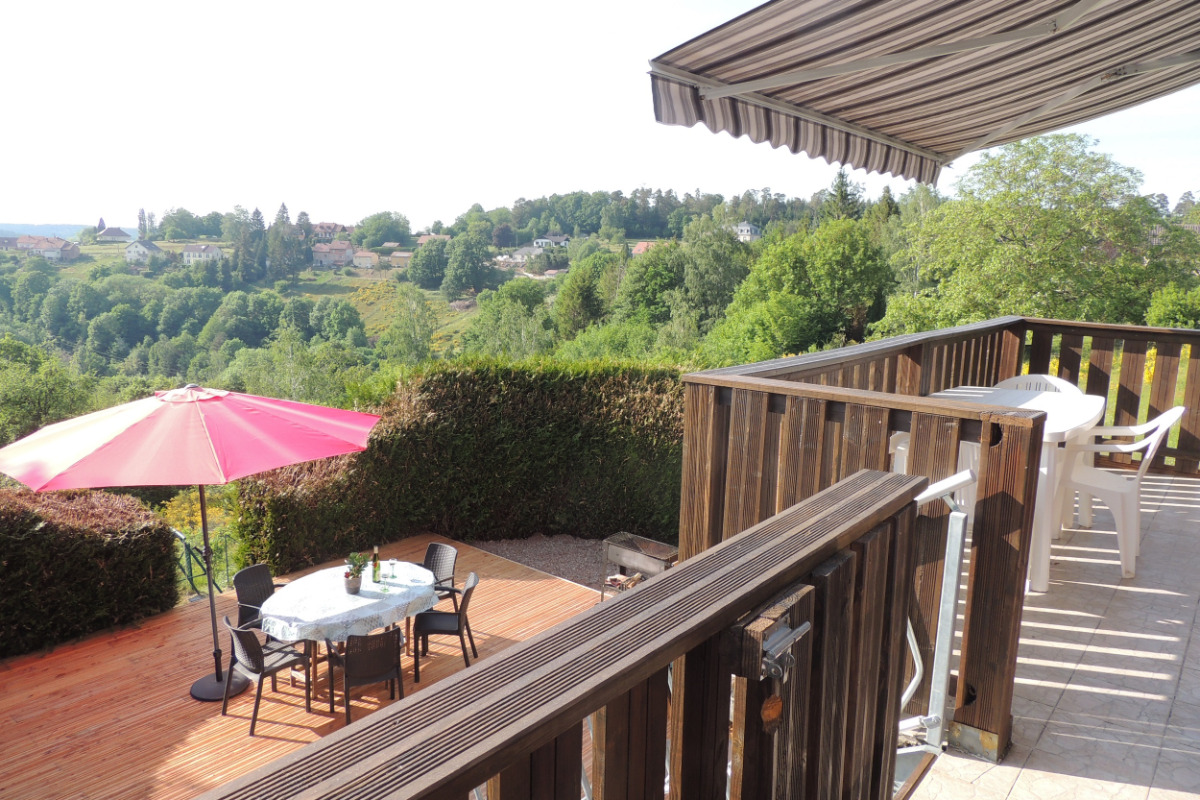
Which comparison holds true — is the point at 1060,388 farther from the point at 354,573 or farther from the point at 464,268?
the point at 464,268

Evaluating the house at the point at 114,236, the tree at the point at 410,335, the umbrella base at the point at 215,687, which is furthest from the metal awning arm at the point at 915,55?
the house at the point at 114,236

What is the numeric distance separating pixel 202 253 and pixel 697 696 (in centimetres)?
6777

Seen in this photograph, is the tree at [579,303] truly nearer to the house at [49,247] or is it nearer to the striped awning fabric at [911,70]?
the house at [49,247]

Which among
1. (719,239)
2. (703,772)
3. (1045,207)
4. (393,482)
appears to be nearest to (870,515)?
(703,772)

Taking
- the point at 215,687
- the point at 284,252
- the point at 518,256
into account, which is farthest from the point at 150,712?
the point at 518,256

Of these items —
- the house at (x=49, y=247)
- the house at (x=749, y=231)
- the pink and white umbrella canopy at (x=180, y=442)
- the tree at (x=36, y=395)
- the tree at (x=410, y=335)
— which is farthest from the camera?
the house at (x=749, y=231)

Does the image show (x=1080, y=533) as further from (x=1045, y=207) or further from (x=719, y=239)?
(x=719, y=239)

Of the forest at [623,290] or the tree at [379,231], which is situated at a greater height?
the tree at [379,231]

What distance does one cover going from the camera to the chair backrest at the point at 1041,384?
470 centimetres

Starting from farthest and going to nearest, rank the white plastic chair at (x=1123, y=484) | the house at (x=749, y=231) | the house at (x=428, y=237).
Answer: the house at (x=428, y=237) → the house at (x=749, y=231) → the white plastic chair at (x=1123, y=484)

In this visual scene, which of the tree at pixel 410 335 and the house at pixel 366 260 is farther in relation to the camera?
the house at pixel 366 260

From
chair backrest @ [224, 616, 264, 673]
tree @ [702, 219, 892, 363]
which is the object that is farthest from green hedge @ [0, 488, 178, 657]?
tree @ [702, 219, 892, 363]

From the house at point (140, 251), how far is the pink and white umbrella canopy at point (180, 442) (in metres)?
61.6

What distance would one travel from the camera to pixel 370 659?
4.64 meters
